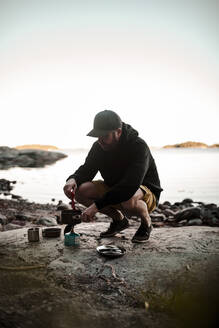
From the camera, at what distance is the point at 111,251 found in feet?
12.2

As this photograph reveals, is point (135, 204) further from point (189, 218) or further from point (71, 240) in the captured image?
point (189, 218)

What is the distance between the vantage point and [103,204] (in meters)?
3.79

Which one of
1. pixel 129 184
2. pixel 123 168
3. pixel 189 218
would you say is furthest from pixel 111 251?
pixel 189 218

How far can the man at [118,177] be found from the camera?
3.84 meters

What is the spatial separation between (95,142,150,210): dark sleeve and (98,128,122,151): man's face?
1.19ft

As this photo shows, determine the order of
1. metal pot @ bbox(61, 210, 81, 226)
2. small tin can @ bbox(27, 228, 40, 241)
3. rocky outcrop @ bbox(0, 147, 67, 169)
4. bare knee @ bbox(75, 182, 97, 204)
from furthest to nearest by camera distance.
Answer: rocky outcrop @ bbox(0, 147, 67, 169)
bare knee @ bbox(75, 182, 97, 204)
small tin can @ bbox(27, 228, 40, 241)
metal pot @ bbox(61, 210, 81, 226)

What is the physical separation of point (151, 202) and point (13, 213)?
5332mm

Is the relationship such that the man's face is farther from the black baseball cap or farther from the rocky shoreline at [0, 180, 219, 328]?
the rocky shoreline at [0, 180, 219, 328]

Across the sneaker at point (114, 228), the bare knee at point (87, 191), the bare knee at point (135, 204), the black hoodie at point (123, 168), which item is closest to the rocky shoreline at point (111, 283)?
the sneaker at point (114, 228)

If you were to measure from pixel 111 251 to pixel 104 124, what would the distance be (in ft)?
5.47

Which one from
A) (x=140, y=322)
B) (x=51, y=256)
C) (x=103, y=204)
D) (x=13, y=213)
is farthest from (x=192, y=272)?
(x=13, y=213)

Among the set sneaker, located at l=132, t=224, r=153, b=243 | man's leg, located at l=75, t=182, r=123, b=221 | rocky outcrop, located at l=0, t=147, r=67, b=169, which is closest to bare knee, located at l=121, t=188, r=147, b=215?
sneaker, located at l=132, t=224, r=153, b=243

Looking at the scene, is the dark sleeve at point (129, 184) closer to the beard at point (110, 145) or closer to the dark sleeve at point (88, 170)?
the beard at point (110, 145)

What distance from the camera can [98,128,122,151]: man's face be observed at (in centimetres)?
410
